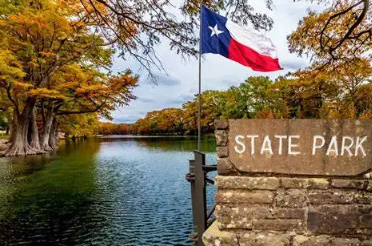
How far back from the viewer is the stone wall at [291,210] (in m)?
4.08

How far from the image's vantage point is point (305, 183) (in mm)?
4148

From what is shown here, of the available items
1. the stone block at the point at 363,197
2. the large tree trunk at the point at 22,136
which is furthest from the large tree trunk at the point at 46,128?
the stone block at the point at 363,197

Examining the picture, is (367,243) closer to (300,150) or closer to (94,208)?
(300,150)

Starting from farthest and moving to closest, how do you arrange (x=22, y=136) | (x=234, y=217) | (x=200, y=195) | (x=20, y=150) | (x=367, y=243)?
(x=22, y=136)
(x=20, y=150)
(x=200, y=195)
(x=234, y=217)
(x=367, y=243)

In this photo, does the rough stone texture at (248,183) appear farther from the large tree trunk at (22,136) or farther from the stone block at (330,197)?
the large tree trunk at (22,136)

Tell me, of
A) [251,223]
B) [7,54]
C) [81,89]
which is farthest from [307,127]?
[81,89]

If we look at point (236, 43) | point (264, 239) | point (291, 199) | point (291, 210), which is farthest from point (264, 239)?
point (236, 43)

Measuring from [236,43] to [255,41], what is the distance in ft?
1.19

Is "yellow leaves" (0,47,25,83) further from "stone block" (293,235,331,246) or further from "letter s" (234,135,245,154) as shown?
"stone block" (293,235,331,246)

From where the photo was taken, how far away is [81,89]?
96.9 feet

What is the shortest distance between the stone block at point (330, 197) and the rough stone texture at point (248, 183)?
19.3 inches

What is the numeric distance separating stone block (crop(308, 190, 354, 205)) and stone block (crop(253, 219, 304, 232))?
0.36m

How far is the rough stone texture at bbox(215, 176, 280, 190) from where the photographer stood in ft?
13.8

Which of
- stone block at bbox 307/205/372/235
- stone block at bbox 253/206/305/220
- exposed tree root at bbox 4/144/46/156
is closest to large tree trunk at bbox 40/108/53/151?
exposed tree root at bbox 4/144/46/156
